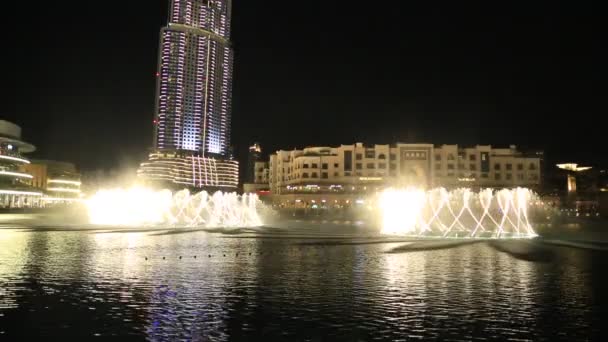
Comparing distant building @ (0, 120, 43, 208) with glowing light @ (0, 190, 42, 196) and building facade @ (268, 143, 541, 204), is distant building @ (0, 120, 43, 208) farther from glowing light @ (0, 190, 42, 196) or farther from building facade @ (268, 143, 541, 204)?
building facade @ (268, 143, 541, 204)

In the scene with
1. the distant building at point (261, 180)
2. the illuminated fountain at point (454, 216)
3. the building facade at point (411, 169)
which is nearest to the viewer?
the illuminated fountain at point (454, 216)

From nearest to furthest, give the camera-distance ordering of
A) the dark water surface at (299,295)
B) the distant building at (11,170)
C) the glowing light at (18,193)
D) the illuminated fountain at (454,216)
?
the dark water surface at (299,295)
the illuminated fountain at (454,216)
the glowing light at (18,193)
the distant building at (11,170)

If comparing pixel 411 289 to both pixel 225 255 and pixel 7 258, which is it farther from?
pixel 7 258

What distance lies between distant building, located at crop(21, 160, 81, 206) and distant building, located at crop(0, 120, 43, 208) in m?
23.1

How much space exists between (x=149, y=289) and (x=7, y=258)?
10.5 meters

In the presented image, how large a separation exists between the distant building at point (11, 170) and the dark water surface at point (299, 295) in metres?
80.9

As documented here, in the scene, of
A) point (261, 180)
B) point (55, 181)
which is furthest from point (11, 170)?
point (261, 180)

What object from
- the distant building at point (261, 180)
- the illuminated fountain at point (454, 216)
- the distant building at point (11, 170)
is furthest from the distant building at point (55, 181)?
the illuminated fountain at point (454, 216)

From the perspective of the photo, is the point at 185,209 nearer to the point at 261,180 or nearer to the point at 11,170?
the point at 11,170

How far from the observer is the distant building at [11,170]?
96.9 m

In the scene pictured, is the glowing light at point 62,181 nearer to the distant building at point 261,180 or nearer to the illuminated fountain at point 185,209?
the distant building at point 261,180

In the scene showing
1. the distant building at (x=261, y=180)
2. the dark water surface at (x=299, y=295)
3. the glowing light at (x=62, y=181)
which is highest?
the distant building at (x=261, y=180)

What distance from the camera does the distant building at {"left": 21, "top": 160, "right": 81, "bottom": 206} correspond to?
139625 mm

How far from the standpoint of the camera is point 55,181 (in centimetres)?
14612
